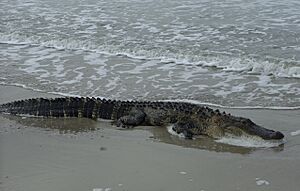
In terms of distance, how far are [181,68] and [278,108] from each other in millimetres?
2738

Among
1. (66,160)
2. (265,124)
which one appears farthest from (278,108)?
(66,160)

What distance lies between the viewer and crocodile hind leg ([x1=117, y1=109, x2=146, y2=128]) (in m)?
6.81

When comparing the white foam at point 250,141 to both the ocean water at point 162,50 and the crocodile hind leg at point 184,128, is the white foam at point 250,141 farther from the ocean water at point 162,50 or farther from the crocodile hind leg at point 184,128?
the ocean water at point 162,50

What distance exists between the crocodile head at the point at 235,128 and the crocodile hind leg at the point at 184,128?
21 centimetres

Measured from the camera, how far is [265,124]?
6.51 m

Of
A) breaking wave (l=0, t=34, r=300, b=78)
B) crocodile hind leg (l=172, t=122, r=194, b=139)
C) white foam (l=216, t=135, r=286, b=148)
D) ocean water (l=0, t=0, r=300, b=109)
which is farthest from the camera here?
breaking wave (l=0, t=34, r=300, b=78)

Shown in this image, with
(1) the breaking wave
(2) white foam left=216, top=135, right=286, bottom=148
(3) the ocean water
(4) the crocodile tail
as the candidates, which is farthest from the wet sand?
(1) the breaking wave

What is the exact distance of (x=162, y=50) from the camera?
10.5 m

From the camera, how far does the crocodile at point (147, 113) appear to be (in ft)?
20.8

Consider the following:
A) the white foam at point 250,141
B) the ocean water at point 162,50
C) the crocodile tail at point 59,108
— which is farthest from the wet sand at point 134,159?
the ocean water at point 162,50

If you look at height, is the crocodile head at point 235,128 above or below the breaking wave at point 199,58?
above

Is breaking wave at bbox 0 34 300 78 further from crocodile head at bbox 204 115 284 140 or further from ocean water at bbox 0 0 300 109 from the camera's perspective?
crocodile head at bbox 204 115 284 140

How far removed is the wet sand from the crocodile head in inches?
6.4

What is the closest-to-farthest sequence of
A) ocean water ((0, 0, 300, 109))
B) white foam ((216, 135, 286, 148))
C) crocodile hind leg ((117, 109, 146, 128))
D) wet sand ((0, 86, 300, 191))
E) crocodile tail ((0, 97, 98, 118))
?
wet sand ((0, 86, 300, 191)), white foam ((216, 135, 286, 148)), crocodile hind leg ((117, 109, 146, 128)), crocodile tail ((0, 97, 98, 118)), ocean water ((0, 0, 300, 109))
